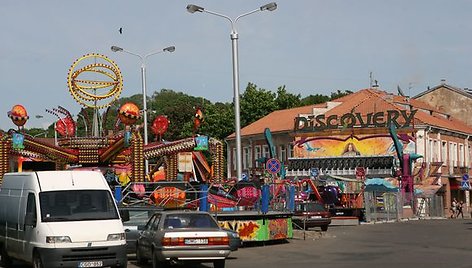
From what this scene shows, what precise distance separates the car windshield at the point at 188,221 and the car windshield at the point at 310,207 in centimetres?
1879

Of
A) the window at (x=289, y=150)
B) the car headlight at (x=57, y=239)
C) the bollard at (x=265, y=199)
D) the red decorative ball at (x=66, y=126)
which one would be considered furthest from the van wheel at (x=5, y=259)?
the window at (x=289, y=150)

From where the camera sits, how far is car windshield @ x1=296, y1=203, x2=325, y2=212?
125 ft

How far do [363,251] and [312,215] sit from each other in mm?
12414

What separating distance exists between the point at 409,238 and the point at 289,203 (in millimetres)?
4925

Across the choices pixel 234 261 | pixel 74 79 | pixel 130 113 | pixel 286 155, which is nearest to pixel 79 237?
pixel 234 261

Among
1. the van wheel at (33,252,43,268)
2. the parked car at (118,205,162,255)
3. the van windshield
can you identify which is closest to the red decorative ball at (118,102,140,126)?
the parked car at (118,205,162,255)

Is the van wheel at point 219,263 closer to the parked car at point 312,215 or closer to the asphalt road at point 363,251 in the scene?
the asphalt road at point 363,251

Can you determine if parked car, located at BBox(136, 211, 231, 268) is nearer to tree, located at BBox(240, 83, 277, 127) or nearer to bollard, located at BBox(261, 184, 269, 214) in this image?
bollard, located at BBox(261, 184, 269, 214)

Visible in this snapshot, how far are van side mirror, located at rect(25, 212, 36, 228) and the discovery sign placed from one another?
157ft

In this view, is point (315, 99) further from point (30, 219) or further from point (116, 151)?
point (30, 219)

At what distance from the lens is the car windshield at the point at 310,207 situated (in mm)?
38031

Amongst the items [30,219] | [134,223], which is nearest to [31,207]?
[30,219]

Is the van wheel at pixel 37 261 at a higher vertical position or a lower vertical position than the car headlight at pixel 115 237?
lower

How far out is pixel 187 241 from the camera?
18484mm
